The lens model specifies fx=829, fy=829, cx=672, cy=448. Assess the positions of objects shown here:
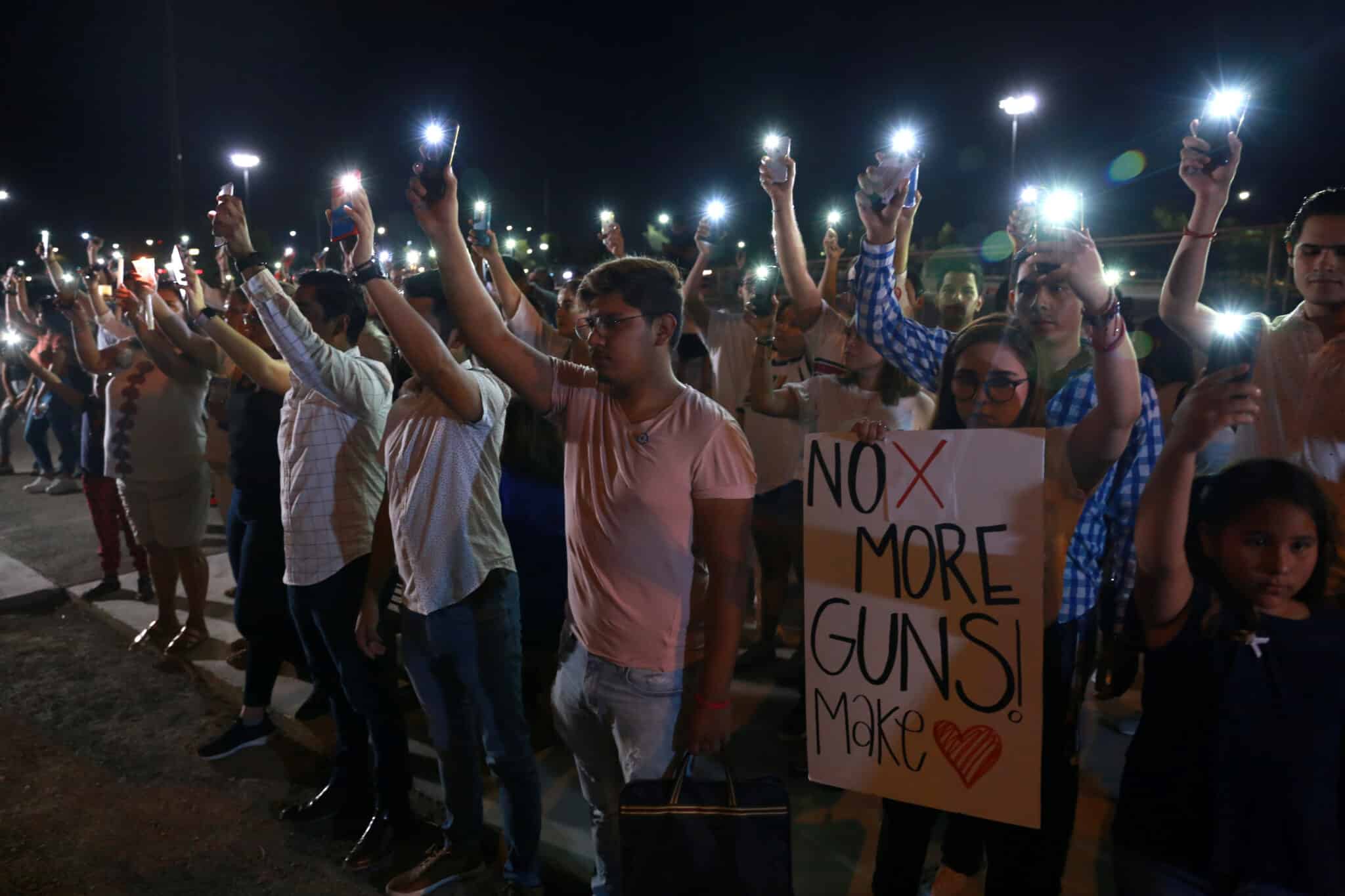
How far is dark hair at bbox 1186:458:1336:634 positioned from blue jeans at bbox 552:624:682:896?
1352 mm

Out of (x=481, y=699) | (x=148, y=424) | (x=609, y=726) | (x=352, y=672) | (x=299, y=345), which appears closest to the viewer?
(x=609, y=726)

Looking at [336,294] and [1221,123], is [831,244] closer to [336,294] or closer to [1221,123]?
[336,294]

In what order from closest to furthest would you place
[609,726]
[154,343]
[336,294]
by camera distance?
1. [609,726]
2. [336,294]
3. [154,343]

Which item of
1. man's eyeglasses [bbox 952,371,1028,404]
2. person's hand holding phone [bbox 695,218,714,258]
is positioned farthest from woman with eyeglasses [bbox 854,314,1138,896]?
person's hand holding phone [bbox 695,218,714,258]

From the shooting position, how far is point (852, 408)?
149 inches

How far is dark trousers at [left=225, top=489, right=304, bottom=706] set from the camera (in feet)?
13.4

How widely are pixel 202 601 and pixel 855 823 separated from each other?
460 centimetres

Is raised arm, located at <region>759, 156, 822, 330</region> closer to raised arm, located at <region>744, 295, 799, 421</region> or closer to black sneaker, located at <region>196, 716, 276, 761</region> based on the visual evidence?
raised arm, located at <region>744, 295, 799, 421</region>

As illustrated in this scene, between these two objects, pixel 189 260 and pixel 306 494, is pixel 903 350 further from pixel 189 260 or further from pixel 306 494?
pixel 189 260

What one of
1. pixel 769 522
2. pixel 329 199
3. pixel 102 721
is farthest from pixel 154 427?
pixel 769 522

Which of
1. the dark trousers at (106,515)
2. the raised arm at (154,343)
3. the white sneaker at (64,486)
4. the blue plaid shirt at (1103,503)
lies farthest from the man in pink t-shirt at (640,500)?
the white sneaker at (64,486)

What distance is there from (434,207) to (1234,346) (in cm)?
211

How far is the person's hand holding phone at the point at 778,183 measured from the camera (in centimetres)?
310

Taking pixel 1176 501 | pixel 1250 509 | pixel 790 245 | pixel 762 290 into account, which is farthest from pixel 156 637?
pixel 1250 509
